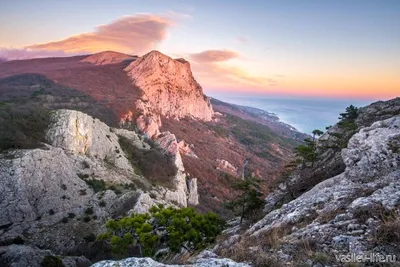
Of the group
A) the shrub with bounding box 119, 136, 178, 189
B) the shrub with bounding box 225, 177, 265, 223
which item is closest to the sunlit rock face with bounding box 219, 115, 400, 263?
the shrub with bounding box 225, 177, 265, 223

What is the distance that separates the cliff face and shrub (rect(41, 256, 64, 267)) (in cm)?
10739

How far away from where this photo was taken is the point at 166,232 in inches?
750

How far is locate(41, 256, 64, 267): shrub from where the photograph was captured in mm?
21188

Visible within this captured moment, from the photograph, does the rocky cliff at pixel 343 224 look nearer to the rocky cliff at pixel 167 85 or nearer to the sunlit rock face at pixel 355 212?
the sunlit rock face at pixel 355 212

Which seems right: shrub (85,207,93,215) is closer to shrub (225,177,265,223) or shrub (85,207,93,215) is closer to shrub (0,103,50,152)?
shrub (0,103,50,152)

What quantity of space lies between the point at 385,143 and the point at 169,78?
475ft

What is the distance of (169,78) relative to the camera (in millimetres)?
152250

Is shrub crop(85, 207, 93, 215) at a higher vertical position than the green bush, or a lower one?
lower

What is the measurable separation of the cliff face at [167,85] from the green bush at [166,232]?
110 meters

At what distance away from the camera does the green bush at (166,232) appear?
17.1 metres

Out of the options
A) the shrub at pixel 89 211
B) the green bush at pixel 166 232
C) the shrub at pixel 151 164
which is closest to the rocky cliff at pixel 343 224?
the green bush at pixel 166 232

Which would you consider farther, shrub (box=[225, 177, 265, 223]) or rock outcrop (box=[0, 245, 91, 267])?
shrub (box=[225, 177, 265, 223])

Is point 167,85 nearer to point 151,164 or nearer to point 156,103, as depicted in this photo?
point 156,103

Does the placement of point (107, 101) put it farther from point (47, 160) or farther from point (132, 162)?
point (47, 160)
